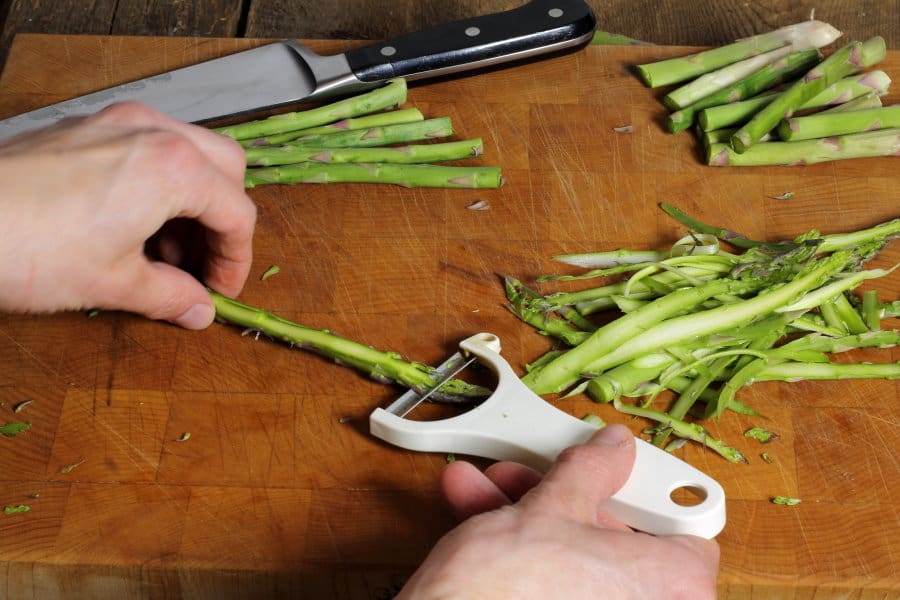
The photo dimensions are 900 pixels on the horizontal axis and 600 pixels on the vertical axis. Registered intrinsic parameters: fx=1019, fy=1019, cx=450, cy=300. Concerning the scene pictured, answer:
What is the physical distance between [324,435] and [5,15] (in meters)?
2.93

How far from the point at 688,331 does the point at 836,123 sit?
0.97 meters

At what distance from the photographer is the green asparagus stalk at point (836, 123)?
3012 mm

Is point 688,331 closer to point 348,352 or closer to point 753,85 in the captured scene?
point 348,352

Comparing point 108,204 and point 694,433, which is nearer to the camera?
point 108,204

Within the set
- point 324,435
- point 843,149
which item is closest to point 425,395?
point 324,435

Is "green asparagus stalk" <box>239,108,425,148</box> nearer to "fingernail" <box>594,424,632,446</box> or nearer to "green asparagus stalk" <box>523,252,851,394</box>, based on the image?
"green asparagus stalk" <box>523,252,851,394</box>

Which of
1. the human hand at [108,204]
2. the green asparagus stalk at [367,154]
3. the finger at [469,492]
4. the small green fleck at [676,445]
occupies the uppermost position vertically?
the human hand at [108,204]

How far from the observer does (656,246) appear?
281 cm

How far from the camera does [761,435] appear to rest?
2.40 meters

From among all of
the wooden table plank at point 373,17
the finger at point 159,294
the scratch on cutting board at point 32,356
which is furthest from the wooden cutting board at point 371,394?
the wooden table plank at point 373,17

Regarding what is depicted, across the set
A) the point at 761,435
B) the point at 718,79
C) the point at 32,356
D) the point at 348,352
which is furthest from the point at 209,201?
the point at 718,79

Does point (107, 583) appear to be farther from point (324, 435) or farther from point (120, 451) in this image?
point (324, 435)

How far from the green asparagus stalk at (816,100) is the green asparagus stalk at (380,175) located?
0.68 metres

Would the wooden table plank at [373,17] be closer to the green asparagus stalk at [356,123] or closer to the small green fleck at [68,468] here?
the green asparagus stalk at [356,123]
